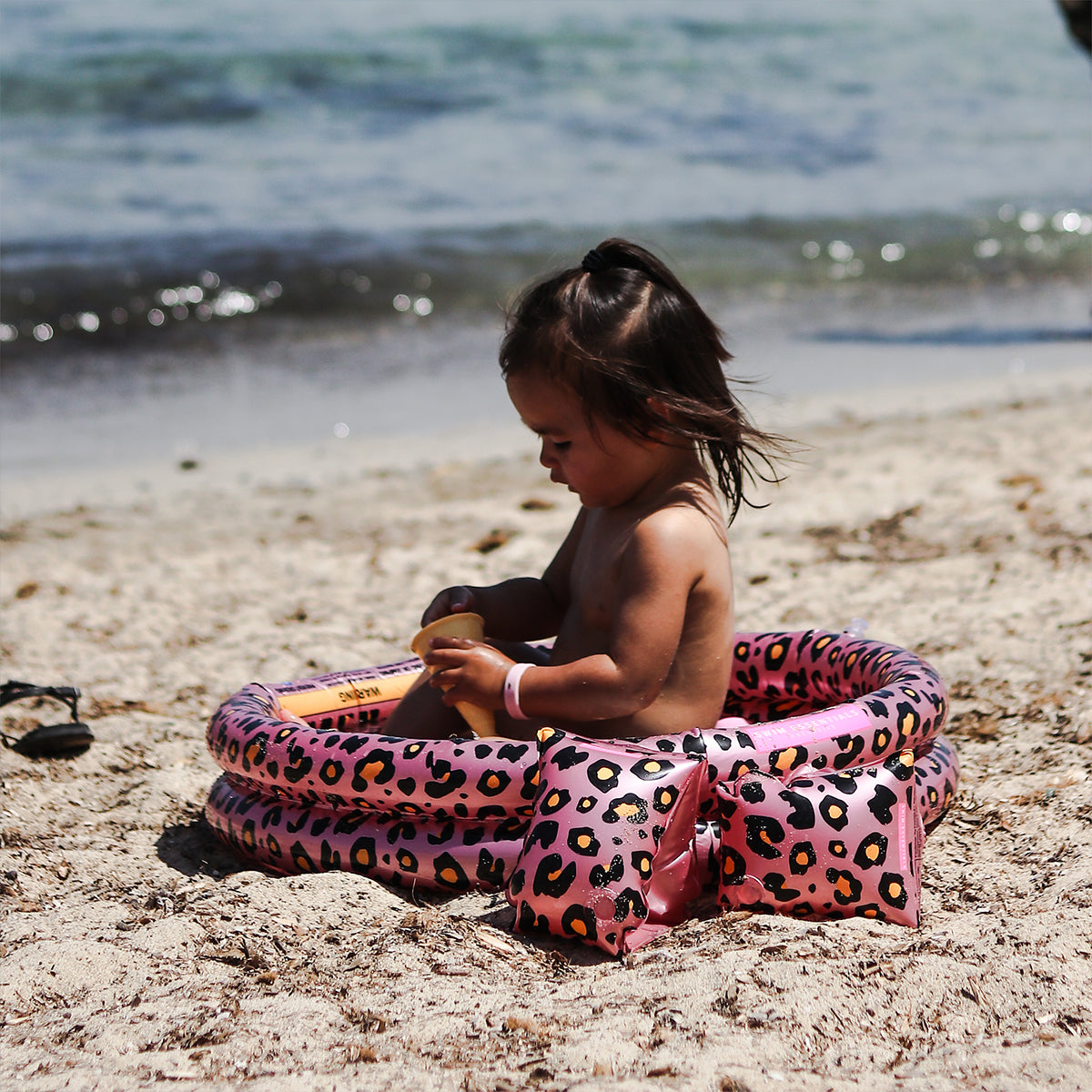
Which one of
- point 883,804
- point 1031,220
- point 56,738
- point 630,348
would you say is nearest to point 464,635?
point 630,348

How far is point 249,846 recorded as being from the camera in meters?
3.20

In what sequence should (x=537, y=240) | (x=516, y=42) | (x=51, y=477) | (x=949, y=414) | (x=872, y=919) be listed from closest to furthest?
(x=872, y=919) → (x=51, y=477) → (x=949, y=414) → (x=537, y=240) → (x=516, y=42)

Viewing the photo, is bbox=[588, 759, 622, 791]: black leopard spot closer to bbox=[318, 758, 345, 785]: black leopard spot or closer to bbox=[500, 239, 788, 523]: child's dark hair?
bbox=[318, 758, 345, 785]: black leopard spot

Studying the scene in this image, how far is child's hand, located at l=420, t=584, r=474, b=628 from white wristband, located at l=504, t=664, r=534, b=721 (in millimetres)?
542

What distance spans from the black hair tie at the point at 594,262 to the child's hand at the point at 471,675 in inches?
38.8

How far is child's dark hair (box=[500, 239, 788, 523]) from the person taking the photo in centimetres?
304

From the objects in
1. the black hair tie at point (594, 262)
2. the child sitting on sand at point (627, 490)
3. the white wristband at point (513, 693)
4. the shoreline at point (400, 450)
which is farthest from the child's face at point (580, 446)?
the shoreline at point (400, 450)

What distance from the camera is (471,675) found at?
10.3ft

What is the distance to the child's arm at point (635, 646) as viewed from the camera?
302cm

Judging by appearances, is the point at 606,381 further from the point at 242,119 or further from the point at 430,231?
the point at 242,119

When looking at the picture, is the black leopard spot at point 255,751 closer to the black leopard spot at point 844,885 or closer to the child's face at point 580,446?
the child's face at point 580,446

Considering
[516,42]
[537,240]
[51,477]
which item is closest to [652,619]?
[51,477]

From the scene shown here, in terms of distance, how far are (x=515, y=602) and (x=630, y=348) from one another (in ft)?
2.99

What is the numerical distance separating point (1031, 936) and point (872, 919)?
352 millimetres
